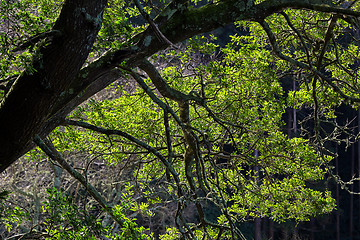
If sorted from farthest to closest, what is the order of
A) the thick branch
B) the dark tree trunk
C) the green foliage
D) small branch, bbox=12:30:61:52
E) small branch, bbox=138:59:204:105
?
small branch, bbox=138:59:204:105 → the thick branch → the green foliage → the dark tree trunk → small branch, bbox=12:30:61:52

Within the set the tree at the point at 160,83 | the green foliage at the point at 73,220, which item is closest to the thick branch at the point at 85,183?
the tree at the point at 160,83

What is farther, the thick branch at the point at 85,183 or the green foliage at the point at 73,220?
the thick branch at the point at 85,183

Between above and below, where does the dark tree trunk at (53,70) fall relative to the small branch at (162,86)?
below

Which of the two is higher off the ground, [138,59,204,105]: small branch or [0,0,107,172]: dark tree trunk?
[138,59,204,105]: small branch

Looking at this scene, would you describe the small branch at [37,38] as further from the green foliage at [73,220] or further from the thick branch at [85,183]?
the green foliage at [73,220]

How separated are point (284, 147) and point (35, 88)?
5.08m

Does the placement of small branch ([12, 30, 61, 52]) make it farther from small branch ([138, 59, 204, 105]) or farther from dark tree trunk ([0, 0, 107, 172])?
small branch ([138, 59, 204, 105])

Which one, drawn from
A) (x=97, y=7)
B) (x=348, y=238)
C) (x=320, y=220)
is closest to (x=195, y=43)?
(x=97, y=7)

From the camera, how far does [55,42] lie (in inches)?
107

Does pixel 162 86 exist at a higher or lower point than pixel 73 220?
higher

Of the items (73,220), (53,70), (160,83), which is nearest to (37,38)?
(53,70)

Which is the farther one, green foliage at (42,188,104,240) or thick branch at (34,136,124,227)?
thick branch at (34,136,124,227)

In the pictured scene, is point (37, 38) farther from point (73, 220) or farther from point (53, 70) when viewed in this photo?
point (73, 220)

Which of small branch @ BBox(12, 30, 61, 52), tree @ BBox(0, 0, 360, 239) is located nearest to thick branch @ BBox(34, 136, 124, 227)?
tree @ BBox(0, 0, 360, 239)
